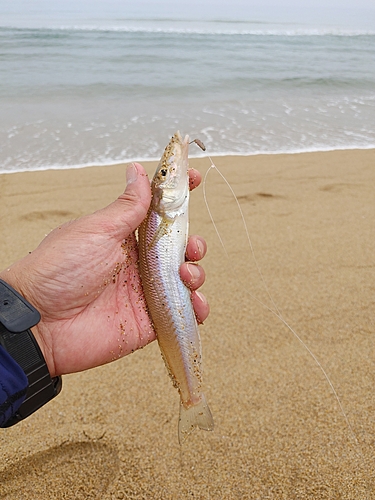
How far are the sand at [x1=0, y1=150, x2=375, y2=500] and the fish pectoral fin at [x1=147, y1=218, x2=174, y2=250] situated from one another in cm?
121

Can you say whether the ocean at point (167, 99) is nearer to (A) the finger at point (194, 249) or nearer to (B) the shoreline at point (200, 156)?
(B) the shoreline at point (200, 156)

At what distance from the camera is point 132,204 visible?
2.25 meters

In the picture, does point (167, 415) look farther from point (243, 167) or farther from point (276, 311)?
point (243, 167)

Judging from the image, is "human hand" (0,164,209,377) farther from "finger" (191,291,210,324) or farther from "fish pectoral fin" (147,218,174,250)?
"finger" (191,291,210,324)

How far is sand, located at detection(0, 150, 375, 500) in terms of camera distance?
2336mm

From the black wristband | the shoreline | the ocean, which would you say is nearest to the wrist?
the black wristband

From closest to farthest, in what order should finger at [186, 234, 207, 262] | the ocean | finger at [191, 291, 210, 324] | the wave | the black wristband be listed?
the black wristband < finger at [186, 234, 207, 262] < finger at [191, 291, 210, 324] < the ocean < the wave

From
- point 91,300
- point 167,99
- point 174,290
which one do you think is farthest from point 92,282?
point 167,99

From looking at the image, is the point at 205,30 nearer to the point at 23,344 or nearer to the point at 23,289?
the point at 23,289

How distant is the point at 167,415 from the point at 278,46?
74.0 feet

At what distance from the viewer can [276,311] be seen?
3527 millimetres

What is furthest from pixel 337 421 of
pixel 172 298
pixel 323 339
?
pixel 172 298

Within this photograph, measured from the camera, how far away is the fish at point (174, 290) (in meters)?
2.15

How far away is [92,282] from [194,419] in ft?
3.01
